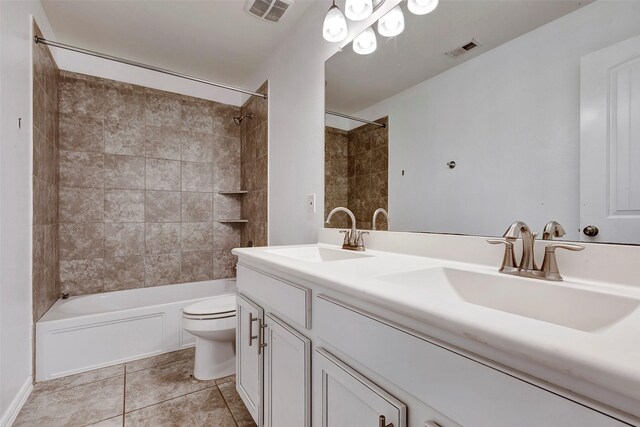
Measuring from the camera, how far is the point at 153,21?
6.89 ft

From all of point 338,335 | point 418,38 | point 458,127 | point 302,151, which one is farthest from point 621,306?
point 302,151

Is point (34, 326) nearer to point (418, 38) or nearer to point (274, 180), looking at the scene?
point (274, 180)

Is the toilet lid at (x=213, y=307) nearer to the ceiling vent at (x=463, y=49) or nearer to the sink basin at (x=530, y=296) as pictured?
the sink basin at (x=530, y=296)

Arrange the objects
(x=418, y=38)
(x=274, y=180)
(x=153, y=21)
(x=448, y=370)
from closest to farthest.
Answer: (x=448, y=370)
(x=418, y=38)
(x=153, y=21)
(x=274, y=180)

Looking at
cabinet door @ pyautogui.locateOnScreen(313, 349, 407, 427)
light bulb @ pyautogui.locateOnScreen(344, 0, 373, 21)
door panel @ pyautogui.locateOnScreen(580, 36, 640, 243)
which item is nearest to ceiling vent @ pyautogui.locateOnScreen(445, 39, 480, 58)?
door panel @ pyautogui.locateOnScreen(580, 36, 640, 243)

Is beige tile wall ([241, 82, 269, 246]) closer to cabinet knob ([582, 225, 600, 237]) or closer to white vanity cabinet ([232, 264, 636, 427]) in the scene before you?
white vanity cabinet ([232, 264, 636, 427])

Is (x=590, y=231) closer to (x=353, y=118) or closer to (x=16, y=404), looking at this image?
(x=353, y=118)

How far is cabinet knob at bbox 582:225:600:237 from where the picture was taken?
0.78 meters

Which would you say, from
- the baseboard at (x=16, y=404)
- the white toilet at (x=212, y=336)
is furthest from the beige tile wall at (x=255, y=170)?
the baseboard at (x=16, y=404)

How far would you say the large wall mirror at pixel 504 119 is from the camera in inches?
29.5

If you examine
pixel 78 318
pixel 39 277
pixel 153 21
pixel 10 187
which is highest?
pixel 153 21

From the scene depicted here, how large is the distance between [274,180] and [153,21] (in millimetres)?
1406

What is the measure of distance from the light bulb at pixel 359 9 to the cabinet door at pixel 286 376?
145 centimetres

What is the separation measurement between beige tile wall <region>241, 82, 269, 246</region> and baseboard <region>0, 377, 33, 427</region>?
1661 millimetres
